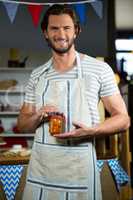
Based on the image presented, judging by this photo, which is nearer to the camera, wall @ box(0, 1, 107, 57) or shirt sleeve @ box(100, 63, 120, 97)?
shirt sleeve @ box(100, 63, 120, 97)

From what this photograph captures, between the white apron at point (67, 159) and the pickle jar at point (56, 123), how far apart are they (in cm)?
3

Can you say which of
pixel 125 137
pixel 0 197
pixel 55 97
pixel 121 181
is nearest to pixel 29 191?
pixel 55 97

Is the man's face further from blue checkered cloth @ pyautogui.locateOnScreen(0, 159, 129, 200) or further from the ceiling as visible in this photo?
the ceiling

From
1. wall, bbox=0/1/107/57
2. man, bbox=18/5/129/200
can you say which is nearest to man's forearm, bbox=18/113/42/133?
man, bbox=18/5/129/200

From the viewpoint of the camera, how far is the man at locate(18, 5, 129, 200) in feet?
4.87

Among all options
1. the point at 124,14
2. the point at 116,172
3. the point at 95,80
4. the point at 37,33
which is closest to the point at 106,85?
the point at 95,80

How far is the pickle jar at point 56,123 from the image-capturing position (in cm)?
145

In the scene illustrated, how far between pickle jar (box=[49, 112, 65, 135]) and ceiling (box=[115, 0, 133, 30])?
10.8ft

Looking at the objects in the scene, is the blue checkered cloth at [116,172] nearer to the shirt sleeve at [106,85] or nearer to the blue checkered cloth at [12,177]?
the blue checkered cloth at [12,177]

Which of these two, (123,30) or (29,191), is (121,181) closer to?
(29,191)

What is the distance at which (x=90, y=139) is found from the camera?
150 cm

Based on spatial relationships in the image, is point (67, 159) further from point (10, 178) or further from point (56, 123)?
point (10, 178)

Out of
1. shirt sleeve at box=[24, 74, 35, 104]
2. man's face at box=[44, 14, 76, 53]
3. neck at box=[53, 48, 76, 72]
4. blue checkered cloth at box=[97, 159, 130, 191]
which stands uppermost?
man's face at box=[44, 14, 76, 53]

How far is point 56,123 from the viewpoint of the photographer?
1448 mm
